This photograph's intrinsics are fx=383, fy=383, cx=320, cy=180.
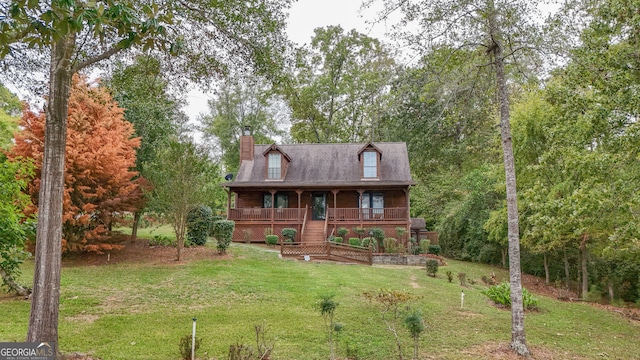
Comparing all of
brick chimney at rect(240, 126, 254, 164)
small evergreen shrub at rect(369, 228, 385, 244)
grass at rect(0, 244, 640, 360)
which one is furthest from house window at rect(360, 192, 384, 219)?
grass at rect(0, 244, 640, 360)

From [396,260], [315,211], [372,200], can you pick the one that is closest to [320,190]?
[315,211]

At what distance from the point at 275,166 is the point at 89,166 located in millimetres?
12225

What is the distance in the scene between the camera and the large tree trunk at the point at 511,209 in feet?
24.1

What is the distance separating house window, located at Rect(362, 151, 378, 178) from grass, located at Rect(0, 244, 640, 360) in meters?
10.5

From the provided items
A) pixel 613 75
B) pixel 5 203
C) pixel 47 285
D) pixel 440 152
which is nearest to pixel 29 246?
pixel 5 203

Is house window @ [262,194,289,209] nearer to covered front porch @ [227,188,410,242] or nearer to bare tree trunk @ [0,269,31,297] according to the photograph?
covered front porch @ [227,188,410,242]

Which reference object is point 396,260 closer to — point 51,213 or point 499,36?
point 499,36

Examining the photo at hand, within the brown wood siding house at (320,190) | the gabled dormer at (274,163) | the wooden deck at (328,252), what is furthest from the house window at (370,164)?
the wooden deck at (328,252)

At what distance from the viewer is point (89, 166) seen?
1355 centimetres

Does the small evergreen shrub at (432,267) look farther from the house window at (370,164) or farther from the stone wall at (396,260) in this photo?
the house window at (370,164)

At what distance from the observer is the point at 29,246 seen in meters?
14.3

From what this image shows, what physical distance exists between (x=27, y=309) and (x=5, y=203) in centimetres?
249

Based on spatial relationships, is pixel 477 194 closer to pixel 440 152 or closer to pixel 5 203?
pixel 440 152

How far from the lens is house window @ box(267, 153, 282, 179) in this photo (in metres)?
24.4
